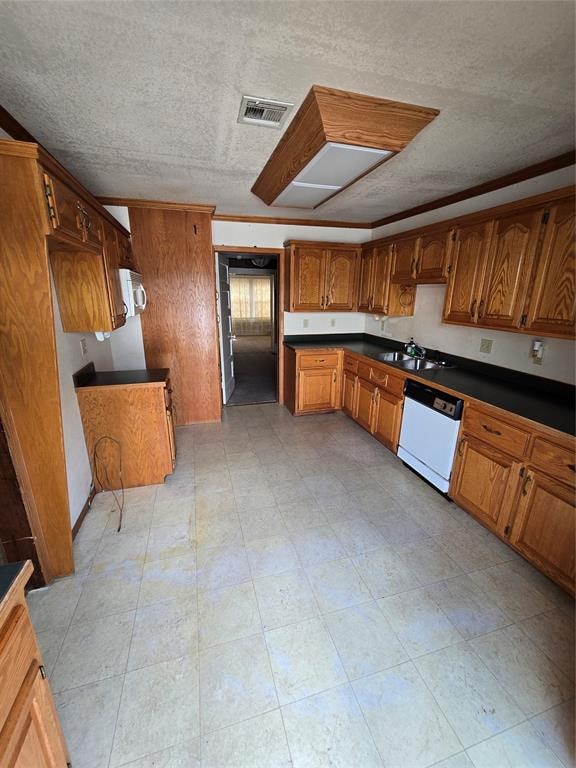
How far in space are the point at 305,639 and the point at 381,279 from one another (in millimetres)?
3357

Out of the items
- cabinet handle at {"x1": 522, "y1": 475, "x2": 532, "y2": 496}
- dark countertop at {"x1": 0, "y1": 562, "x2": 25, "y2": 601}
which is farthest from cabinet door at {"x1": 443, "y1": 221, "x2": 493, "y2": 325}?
dark countertop at {"x1": 0, "y1": 562, "x2": 25, "y2": 601}

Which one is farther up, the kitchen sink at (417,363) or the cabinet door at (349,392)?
the kitchen sink at (417,363)

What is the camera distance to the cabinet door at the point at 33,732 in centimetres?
69

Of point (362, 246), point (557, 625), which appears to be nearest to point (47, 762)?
point (557, 625)

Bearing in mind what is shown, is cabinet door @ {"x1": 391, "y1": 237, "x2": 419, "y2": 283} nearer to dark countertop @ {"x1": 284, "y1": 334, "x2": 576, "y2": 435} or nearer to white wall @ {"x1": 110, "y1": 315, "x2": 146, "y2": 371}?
dark countertop @ {"x1": 284, "y1": 334, "x2": 576, "y2": 435}

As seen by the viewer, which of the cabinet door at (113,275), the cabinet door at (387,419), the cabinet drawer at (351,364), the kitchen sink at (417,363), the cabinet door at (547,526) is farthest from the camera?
the cabinet drawer at (351,364)

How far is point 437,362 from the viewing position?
321 cm

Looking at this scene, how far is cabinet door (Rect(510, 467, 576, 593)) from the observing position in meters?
1.66

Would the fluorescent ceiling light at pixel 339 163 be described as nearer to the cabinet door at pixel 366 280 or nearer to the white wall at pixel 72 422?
the cabinet door at pixel 366 280

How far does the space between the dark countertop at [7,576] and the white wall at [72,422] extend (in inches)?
53.0

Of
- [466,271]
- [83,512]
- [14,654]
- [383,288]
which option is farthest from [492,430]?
[83,512]

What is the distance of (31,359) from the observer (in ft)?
4.95

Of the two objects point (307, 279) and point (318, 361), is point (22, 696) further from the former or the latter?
point (307, 279)

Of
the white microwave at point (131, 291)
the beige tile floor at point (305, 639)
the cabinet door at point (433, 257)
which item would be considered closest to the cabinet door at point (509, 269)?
the cabinet door at point (433, 257)
